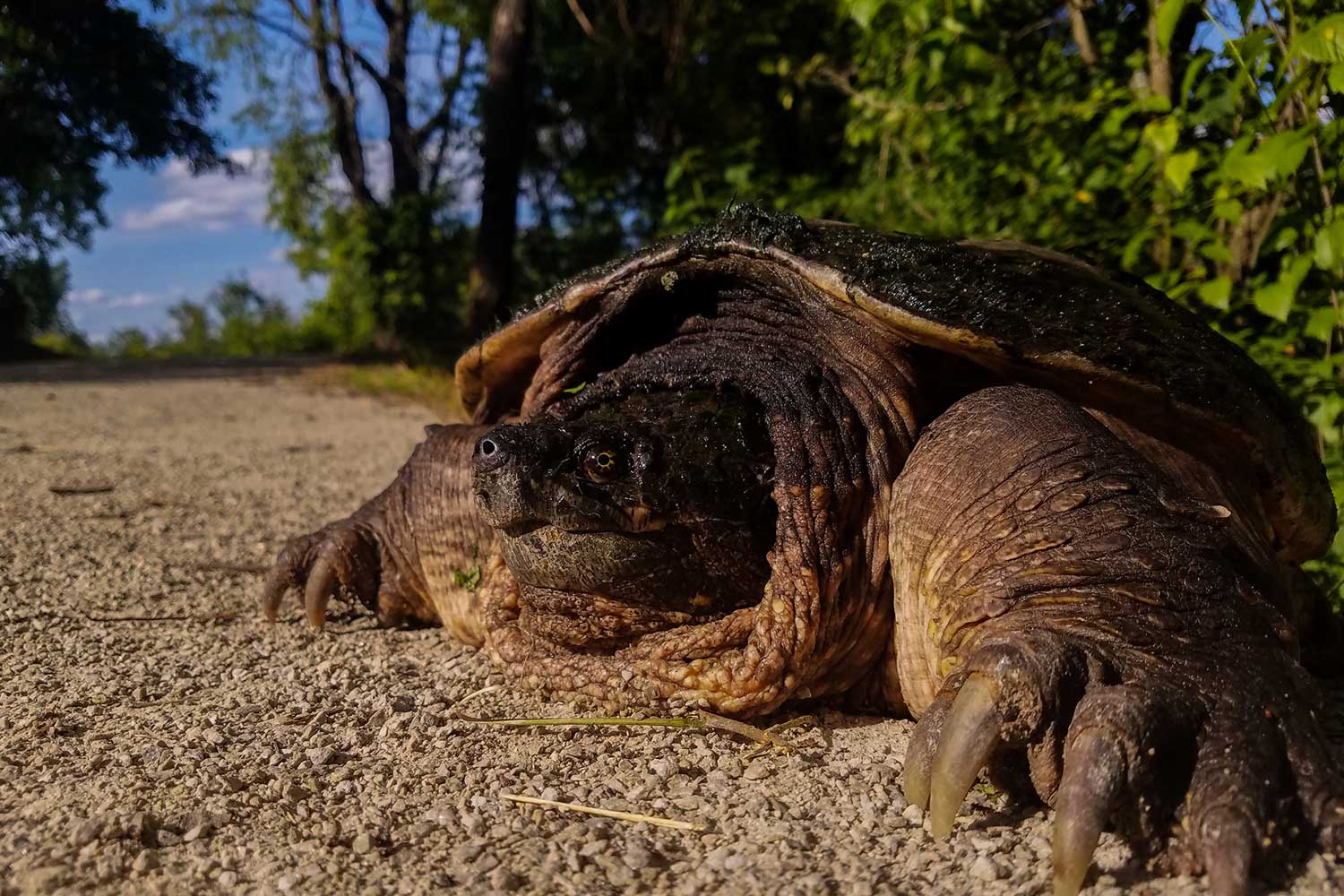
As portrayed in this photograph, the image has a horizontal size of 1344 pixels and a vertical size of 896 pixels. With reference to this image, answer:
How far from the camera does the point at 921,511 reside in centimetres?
148

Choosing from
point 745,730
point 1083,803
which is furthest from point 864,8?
point 1083,803

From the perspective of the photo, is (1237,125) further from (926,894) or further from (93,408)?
(93,408)

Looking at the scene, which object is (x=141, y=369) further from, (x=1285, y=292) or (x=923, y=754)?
(x=923, y=754)

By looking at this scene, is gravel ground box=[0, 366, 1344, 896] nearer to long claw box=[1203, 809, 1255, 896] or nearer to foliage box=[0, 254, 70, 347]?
long claw box=[1203, 809, 1255, 896]

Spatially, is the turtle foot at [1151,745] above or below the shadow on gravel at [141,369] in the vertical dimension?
below

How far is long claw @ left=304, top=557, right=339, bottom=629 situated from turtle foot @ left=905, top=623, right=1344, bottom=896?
150 cm

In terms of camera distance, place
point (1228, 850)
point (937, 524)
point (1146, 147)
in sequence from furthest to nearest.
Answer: point (1146, 147) → point (937, 524) → point (1228, 850)

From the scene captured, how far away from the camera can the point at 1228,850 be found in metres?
0.97

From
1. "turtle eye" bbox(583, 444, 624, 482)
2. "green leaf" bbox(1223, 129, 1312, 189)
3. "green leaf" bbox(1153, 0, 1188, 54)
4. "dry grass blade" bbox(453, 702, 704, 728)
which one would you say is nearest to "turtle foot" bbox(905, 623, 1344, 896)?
"dry grass blade" bbox(453, 702, 704, 728)

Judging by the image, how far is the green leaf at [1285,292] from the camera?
2.27 m

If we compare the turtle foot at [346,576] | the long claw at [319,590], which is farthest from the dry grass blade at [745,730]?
the long claw at [319,590]

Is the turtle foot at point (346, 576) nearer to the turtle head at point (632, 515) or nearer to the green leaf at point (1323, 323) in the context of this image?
the turtle head at point (632, 515)

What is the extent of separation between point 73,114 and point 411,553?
10.9m

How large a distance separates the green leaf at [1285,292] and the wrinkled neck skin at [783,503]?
1238 mm
